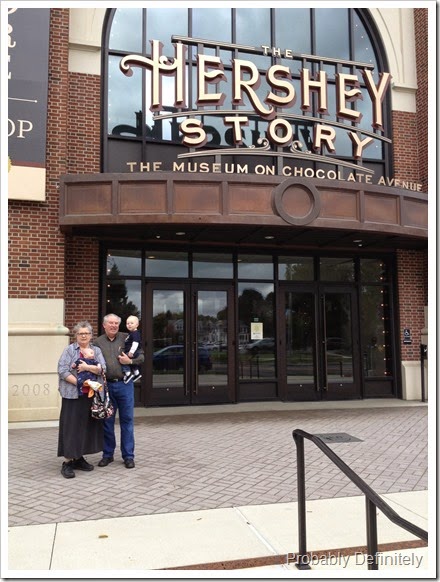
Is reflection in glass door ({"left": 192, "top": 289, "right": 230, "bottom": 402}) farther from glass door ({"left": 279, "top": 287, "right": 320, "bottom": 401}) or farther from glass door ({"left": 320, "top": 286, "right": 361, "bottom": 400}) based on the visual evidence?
glass door ({"left": 320, "top": 286, "right": 361, "bottom": 400})

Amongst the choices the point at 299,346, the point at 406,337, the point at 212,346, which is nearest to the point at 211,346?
the point at 212,346

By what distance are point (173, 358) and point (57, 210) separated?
3.80 meters

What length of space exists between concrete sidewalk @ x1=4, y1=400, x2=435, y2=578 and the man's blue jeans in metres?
0.22

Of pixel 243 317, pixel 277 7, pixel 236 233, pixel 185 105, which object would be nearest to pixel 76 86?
pixel 185 105

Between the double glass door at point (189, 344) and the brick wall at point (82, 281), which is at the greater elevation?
the brick wall at point (82, 281)

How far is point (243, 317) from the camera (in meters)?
11.0

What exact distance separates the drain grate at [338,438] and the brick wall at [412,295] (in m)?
4.67

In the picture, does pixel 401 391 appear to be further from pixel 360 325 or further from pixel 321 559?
pixel 321 559

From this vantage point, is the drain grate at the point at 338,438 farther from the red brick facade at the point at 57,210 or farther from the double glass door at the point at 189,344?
the red brick facade at the point at 57,210

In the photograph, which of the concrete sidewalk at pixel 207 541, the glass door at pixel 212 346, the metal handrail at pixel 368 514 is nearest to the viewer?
the metal handrail at pixel 368 514

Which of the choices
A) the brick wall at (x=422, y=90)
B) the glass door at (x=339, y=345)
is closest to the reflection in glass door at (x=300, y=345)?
the glass door at (x=339, y=345)

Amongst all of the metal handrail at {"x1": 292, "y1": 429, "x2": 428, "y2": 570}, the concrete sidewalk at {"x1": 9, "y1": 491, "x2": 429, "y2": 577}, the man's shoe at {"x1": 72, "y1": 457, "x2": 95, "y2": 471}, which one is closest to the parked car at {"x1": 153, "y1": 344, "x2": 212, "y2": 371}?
the man's shoe at {"x1": 72, "y1": 457, "x2": 95, "y2": 471}

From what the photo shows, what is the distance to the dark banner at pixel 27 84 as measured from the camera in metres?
8.74

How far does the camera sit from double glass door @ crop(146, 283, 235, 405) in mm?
10352
